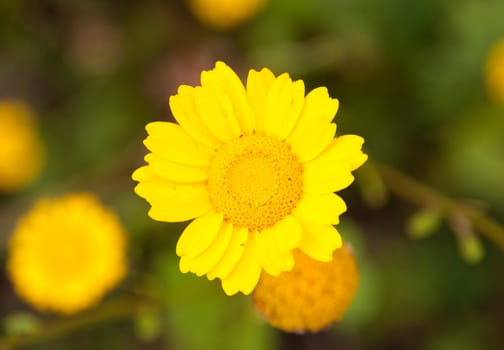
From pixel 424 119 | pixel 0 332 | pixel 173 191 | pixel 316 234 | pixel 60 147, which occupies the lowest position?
pixel 0 332

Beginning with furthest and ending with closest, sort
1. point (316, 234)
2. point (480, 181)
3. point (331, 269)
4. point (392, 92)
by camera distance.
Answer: point (392, 92) < point (480, 181) < point (331, 269) < point (316, 234)

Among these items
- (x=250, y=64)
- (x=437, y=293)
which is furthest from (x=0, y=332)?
(x=437, y=293)

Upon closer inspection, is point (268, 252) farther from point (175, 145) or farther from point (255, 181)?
point (175, 145)

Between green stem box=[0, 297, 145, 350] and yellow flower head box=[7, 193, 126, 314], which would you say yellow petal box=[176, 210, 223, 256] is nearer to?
green stem box=[0, 297, 145, 350]

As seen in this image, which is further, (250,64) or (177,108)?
(250,64)

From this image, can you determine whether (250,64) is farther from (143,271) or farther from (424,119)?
(143,271)

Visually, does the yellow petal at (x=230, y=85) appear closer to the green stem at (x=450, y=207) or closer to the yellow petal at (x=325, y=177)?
the yellow petal at (x=325, y=177)
